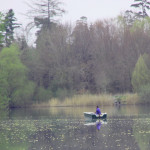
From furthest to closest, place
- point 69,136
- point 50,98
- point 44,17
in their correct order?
point 44,17 → point 50,98 → point 69,136

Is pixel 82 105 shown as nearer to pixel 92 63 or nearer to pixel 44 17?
pixel 92 63

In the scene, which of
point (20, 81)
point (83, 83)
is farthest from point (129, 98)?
point (20, 81)

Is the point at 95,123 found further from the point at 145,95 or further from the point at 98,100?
the point at 145,95

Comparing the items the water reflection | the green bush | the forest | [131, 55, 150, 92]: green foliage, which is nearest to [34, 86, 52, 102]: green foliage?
the forest

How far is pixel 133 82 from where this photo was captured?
171 ft

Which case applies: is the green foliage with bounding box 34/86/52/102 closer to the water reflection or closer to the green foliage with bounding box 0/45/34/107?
the green foliage with bounding box 0/45/34/107

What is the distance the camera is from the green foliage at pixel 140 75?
51375mm

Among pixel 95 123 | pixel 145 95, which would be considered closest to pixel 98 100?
pixel 145 95

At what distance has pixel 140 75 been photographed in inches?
2031

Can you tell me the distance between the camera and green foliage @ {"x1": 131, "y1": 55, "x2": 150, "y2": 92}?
51.4 metres

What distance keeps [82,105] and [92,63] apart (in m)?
9.82

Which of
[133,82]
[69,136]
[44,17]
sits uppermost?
[44,17]

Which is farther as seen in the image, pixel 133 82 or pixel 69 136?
pixel 133 82

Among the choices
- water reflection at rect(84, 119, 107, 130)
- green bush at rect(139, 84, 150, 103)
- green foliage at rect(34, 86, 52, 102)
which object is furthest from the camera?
green foliage at rect(34, 86, 52, 102)
